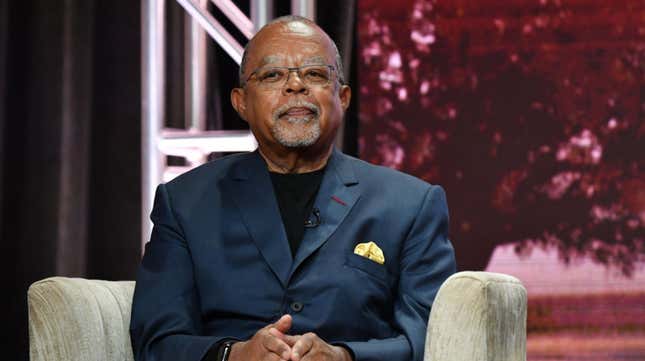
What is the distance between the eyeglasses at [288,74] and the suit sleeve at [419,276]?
0.31m

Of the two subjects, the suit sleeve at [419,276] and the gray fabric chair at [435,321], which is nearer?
the gray fabric chair at [435,321]

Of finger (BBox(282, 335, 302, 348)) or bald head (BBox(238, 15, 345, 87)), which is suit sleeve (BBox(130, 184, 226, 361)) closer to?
finger (BBox(282, 335, 302, 348))

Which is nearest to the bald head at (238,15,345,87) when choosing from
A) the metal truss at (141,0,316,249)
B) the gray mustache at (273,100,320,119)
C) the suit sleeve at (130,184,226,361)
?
the gray mustache at (273,100,320,119)

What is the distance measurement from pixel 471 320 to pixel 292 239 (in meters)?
0.48

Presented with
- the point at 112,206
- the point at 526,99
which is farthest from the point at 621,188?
the point at 112,206

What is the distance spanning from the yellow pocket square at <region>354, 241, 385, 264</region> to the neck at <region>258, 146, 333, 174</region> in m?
0.23

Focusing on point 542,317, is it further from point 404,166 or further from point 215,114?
point 215,114

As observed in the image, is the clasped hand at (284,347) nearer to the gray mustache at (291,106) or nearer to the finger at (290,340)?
the finger at (290,340)

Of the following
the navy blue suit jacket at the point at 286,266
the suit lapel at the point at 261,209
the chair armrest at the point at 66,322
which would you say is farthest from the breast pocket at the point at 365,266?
the chair armrest at the point at 66,322

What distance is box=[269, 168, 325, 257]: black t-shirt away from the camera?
6.89 feet

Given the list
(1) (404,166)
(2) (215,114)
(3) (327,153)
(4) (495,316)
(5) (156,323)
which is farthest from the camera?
(1) (404,166)

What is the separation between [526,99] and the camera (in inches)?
154

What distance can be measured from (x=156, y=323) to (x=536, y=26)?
238 centimetres

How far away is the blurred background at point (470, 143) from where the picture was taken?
3795 millimetres
